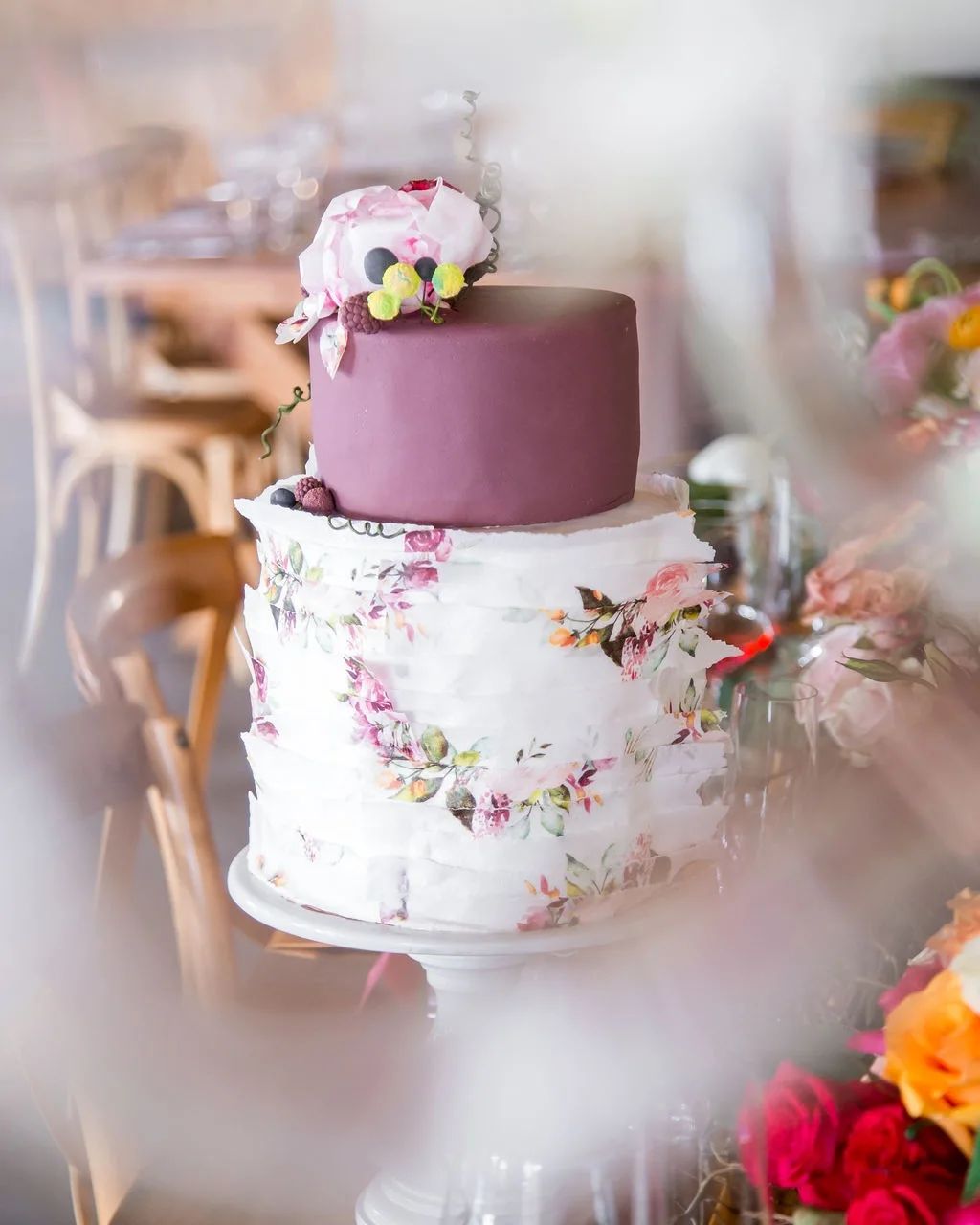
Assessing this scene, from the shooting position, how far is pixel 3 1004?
739mm

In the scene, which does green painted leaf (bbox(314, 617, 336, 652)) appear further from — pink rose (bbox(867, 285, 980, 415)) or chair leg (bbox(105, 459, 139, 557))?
chair leg (bbox(105, 459, 139, 557))

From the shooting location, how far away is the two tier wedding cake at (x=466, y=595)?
0.64 m

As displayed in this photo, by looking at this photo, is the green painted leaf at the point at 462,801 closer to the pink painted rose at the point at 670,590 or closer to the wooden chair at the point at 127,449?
the pink painted rose at the point at 670,590

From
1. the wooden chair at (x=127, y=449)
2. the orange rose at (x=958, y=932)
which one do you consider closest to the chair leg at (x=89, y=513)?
the wooden chair at (x=127, y=449)

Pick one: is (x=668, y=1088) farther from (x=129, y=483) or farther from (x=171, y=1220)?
(x=129, y=483)

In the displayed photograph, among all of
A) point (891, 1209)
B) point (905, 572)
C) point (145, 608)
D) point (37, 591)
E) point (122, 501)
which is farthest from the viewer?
point (122, 501)

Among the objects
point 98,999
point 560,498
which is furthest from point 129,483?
point 560,498

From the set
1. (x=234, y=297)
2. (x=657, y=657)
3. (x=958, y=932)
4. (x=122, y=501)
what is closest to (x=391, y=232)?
(x=657, y=657)

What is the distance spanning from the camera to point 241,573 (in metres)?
1.25

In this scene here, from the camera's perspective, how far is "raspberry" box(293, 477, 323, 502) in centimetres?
70

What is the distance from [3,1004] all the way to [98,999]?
0.25 ft

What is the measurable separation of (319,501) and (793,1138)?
37cm

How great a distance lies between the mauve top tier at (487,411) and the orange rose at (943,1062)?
0.94 feet

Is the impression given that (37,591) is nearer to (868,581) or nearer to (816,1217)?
(868,581)
